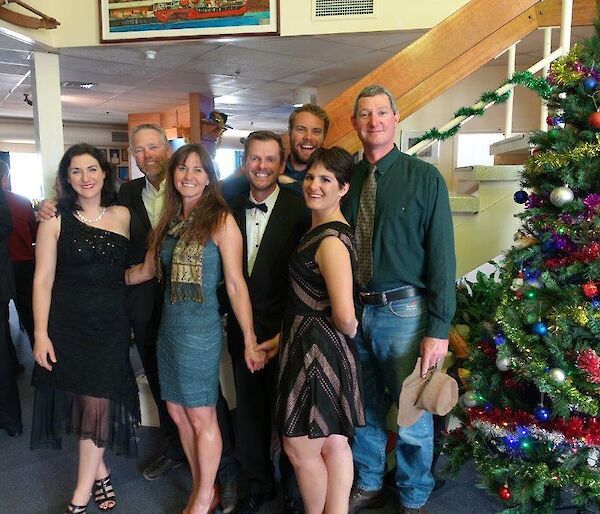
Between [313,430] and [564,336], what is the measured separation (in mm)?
925

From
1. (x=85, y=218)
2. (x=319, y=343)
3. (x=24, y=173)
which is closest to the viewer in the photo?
(x=319, y=343)

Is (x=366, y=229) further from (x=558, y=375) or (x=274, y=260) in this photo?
(x=558, y=375)

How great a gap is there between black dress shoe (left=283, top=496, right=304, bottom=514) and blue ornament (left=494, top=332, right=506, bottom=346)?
1.00 m

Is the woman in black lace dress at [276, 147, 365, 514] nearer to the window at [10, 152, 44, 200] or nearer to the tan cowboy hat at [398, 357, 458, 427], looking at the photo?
the tan cowboy hat at [398, 357, 458, 427]

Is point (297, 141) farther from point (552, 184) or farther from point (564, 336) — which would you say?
point (564, 336)

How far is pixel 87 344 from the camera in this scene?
1916 mm

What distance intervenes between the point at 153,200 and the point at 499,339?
1.52 meters

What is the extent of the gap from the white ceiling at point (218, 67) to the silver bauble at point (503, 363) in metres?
2.76

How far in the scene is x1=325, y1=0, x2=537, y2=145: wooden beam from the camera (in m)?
2.00

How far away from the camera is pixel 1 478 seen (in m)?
2.36

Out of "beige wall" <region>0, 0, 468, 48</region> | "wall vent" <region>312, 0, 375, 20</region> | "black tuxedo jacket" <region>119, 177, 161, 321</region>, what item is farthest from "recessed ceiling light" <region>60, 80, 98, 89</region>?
"black tuxedo jacket" <region>119, 177, 161, 321</region>

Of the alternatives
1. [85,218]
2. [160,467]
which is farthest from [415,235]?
[160,467]

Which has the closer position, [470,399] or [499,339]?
[499,339]

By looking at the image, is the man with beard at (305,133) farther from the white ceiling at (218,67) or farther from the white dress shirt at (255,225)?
the white ceiling at (218,67)
